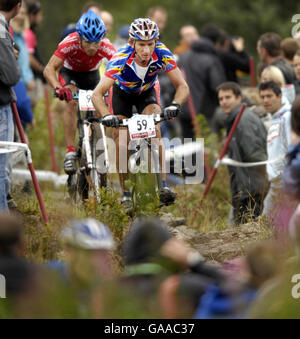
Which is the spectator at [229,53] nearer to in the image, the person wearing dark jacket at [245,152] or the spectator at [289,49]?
the spectator at [289,49]

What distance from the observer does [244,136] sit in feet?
33.1

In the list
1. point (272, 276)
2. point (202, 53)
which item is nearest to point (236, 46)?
point (202, 53)

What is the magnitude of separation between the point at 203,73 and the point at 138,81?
5.28 m

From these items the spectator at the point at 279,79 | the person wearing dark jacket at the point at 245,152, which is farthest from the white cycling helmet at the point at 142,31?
the spectator at the point at 279,79

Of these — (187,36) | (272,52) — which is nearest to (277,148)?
(272,52)

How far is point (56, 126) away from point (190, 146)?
9.79 ft

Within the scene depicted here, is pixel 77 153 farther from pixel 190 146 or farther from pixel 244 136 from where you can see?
pixel 190 146

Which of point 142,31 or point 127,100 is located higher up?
point 142,31

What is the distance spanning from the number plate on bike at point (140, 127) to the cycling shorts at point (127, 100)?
787 mm

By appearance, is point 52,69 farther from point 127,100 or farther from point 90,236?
point 90,236

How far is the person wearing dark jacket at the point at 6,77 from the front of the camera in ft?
24.3

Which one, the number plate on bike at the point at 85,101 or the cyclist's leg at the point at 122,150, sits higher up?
the number plate on bike at the point at 85,101


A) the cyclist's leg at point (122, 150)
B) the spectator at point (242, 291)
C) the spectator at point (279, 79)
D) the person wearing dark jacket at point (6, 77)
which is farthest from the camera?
the spectator at point (279, 79)

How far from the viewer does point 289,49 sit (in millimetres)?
11164
